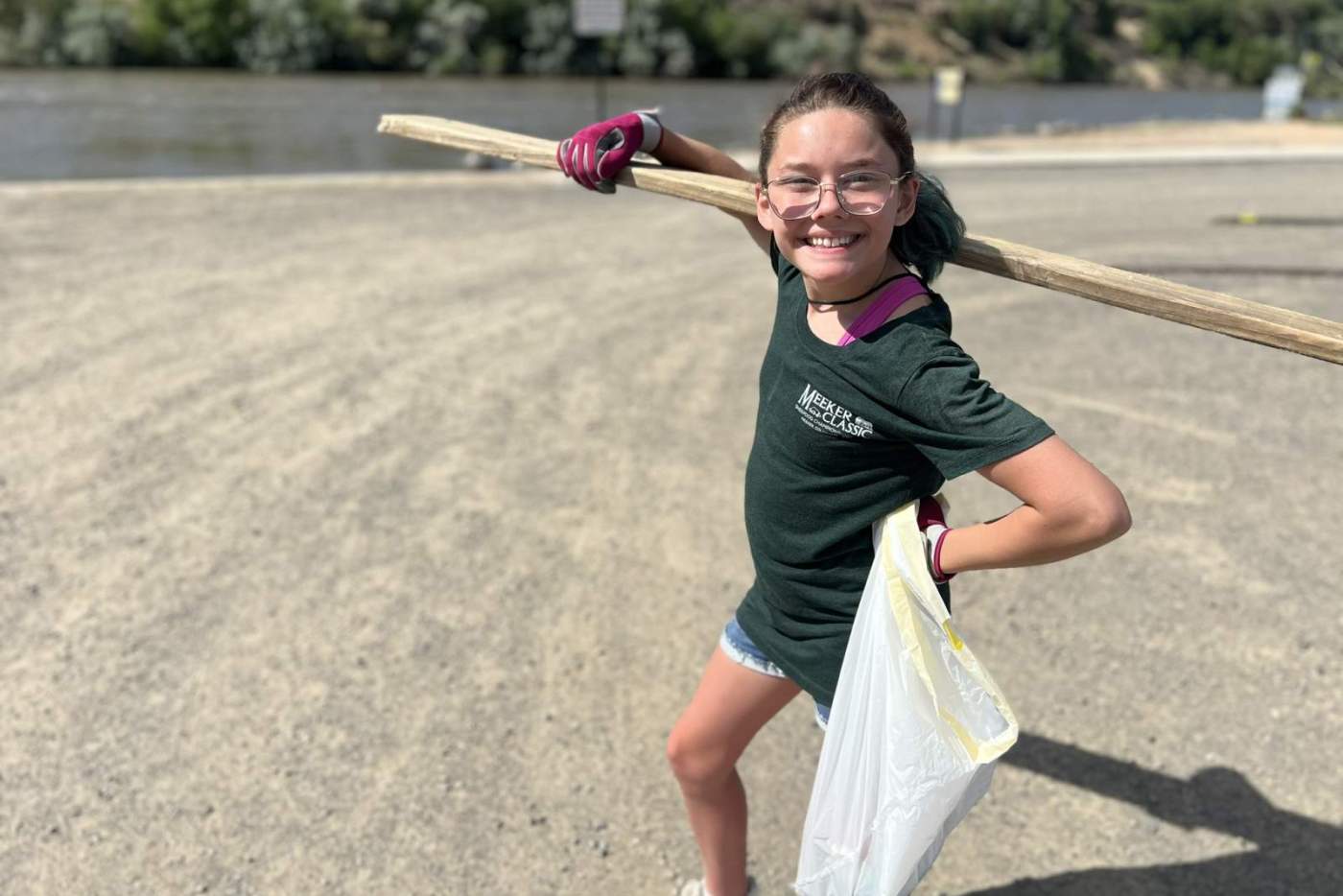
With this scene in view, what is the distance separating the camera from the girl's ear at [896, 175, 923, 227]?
1982mm

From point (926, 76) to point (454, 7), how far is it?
2632 centimetres

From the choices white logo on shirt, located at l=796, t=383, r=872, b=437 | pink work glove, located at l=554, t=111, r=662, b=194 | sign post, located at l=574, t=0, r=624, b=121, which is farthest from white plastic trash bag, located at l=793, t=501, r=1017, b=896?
sign post, located at l=574, t=0, r=624, b=121

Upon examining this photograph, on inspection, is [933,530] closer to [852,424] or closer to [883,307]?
[852,424]

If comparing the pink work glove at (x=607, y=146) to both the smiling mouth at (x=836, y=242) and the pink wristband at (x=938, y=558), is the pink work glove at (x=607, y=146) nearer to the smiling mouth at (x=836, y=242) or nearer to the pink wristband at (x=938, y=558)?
the smiling mouth at (x=836, y=242)

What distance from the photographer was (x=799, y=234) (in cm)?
201

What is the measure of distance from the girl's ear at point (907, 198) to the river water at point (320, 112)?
1539 cm

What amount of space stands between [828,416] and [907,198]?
1.33 ft

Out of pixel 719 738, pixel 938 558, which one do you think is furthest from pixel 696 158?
pixel 719 738

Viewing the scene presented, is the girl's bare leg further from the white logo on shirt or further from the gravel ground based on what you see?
the white logo on shirt

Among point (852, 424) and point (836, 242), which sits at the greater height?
point (836, 242)

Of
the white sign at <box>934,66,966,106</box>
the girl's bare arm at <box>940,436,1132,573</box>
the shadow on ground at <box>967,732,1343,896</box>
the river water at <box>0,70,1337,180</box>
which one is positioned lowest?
the river water at <box>0,70,1337,180</box>

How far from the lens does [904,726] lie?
2.01 m

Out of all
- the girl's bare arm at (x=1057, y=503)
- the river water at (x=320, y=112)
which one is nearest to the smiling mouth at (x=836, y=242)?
the girl's bare arm at (x=1057, y=503)

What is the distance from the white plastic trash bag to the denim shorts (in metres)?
0.25
